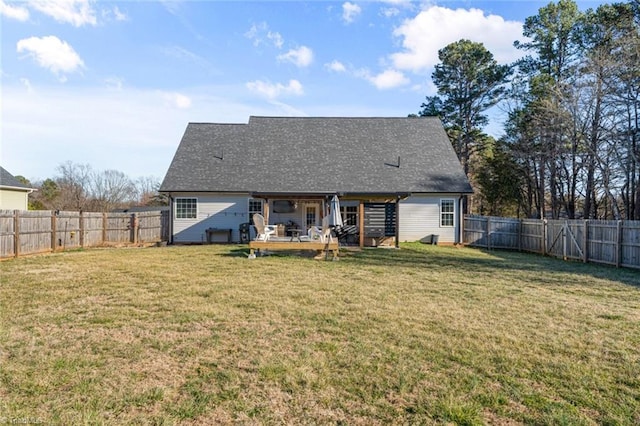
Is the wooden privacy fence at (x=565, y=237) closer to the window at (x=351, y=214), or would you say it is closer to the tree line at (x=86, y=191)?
the window at (x=351, y=214)

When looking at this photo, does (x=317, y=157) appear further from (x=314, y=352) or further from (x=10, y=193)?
(x=10, y=193)

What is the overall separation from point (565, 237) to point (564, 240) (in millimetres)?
134

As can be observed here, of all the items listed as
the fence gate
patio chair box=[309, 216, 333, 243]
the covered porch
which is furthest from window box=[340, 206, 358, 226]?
the fence gate

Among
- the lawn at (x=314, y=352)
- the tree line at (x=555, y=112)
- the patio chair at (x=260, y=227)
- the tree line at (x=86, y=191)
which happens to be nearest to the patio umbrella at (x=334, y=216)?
the patio chair at (x=260, y=227)

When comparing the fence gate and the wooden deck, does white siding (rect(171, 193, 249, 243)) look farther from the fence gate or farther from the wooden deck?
the fence gate

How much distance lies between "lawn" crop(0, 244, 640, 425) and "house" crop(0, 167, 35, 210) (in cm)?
1620

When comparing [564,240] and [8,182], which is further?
[8,182]

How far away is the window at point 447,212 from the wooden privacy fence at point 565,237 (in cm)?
93

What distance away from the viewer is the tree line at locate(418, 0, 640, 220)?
17.5 meters

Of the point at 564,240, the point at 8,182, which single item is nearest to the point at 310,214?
the point at 564,240

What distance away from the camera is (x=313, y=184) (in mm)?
17734

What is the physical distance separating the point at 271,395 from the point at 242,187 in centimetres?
1528

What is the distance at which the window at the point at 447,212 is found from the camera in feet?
59.2

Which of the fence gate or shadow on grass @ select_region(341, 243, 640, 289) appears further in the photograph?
the fence gate
